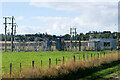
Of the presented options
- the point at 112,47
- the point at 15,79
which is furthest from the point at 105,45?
the point at 15,79

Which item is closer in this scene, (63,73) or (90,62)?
(63,73)

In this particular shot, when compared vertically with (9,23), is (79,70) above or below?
below

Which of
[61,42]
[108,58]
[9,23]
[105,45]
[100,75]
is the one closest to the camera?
[100,75]

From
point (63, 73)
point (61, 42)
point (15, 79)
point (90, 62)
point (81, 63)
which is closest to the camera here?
point (15, 79)

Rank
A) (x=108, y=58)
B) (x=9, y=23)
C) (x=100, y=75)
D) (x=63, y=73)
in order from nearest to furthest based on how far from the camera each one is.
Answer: (x=63, y=73), (x=100, y=75), (x=108, y=58), (x=9, y=23)

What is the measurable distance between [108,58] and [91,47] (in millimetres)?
29478

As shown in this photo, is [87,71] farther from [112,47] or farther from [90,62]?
[112,47]

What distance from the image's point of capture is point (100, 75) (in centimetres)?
1834

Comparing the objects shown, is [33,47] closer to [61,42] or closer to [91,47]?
[61,42]

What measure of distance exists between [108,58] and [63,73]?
1051cm

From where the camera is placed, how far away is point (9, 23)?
50.8 metres

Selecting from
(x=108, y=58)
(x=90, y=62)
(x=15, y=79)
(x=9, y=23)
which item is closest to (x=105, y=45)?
(x=9, y=23)

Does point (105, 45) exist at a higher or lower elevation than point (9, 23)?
lower

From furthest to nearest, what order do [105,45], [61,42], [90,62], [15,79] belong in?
[105,45] < [61,42] < [90,62] < [15,79]
